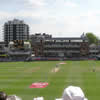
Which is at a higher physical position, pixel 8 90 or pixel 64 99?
pixel 64 99

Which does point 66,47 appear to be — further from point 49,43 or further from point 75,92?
point 75,92

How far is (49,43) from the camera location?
77.0m

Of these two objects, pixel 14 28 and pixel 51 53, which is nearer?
pixel 51 53

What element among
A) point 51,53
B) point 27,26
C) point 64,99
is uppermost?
point 27,26

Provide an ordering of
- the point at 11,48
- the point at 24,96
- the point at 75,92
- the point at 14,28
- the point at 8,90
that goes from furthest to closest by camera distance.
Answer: the point at 14,28 < the point at 11,48 < the point at 8,90 < the point at 24,96 < the point at 75,92

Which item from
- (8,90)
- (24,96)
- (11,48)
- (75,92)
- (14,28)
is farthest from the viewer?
(14,28)

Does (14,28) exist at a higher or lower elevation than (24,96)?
higher

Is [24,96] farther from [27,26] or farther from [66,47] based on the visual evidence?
[27,26]

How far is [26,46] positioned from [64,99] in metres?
72.4

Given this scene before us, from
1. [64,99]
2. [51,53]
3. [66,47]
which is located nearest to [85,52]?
[66,47]

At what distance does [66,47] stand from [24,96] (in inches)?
2583

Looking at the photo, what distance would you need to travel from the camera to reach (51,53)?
3039 inches

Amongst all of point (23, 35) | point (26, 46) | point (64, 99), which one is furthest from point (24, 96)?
point (23, 35)

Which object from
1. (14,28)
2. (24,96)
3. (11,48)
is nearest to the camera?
(24,96)
